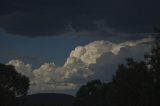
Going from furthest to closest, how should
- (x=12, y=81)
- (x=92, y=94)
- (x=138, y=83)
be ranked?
(x=92, y=94) < (x=12, y=81) < (x=138, y=83)

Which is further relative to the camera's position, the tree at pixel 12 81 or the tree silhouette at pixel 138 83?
the tree at pixel 12 81

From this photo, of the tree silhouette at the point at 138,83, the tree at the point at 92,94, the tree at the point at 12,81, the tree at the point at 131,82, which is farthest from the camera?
the tree at the point at 92,94

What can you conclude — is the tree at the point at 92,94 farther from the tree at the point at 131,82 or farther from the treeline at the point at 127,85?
the tree at the point at 131,82

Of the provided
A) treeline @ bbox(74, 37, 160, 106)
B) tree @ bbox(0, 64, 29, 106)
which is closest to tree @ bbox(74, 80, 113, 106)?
tree @ bbox(0, 64, 29, 106)

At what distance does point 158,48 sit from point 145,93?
5.98 metres

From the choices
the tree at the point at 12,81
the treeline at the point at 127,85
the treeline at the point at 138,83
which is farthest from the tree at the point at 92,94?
the treeline at the point at 138,83

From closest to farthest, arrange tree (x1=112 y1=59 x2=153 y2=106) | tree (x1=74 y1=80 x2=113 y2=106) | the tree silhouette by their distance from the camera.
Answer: the tree silhouette < tree (x1=112 y1=59 x2=153 y2=106) < tree (x1=74 y1=80 x2=113 y2=106)

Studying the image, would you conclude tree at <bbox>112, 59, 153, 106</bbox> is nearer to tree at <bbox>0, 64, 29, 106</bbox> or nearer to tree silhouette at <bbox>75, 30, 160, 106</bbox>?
tree silhouette at <bbox>75, 30, 160, 106</bbox>

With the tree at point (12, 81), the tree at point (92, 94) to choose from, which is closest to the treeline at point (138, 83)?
the tree at point (12, 81)

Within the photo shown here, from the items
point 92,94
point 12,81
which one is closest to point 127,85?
point 12,81

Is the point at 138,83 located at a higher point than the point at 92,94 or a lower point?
lower

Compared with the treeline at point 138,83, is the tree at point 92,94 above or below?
above

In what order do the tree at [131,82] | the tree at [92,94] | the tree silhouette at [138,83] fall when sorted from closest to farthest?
the tree silhouette at [138,83] < the tree at [131,82] < the tree at [92,94]

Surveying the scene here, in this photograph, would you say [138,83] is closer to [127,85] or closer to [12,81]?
[127,85]
